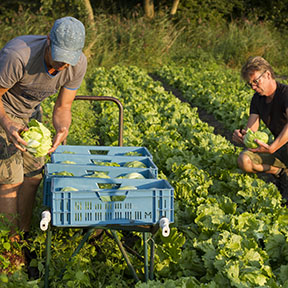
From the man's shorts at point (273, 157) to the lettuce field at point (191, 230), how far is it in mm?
254

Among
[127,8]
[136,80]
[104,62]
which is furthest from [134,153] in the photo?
[127,8]

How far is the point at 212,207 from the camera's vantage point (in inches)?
175

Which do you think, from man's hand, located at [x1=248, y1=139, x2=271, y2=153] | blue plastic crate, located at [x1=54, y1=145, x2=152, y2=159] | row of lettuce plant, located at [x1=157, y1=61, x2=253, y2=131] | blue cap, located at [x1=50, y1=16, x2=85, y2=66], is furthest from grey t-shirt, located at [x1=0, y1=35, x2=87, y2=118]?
row of lettuce plant, located at [x1=157, y1=61, x2=253, y2=131]

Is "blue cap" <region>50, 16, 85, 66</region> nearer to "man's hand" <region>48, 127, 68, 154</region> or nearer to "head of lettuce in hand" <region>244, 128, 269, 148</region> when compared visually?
"man's hand" <region>48, 127, 68, 154</region>

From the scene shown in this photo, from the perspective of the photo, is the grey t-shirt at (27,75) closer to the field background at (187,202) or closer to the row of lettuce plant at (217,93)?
the field background at (187,202)

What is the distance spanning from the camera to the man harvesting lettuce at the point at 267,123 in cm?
510

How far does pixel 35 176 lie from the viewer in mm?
4328

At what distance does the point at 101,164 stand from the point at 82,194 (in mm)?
888

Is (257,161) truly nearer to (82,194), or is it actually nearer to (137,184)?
(137,184)

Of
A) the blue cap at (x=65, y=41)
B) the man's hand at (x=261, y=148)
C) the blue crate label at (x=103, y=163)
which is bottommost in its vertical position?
the man's hand at (x=261, y=148)

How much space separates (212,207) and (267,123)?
171 cm

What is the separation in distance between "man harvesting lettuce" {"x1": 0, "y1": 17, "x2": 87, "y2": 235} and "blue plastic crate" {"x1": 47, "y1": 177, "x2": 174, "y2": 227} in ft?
2.75

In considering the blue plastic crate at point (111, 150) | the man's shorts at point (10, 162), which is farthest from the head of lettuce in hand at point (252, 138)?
the man's shorts at point (10, 162)

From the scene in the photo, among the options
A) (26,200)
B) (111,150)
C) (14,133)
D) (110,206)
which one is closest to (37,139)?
(14,133)
